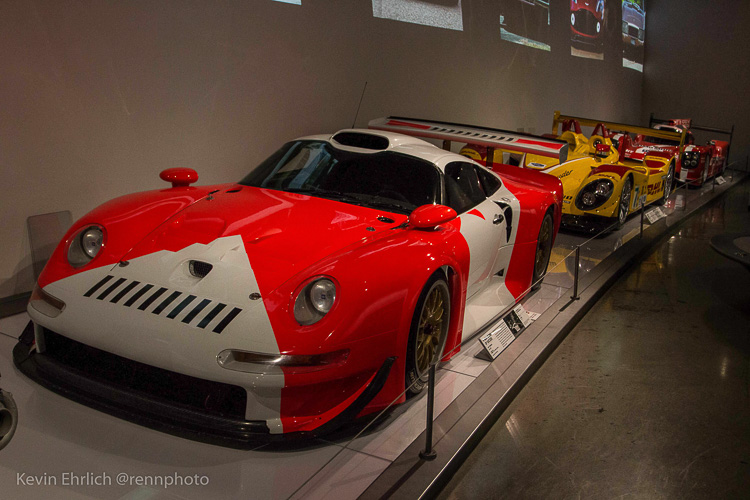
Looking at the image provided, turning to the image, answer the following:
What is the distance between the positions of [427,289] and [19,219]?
8.45 ft

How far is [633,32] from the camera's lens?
44.9 feet

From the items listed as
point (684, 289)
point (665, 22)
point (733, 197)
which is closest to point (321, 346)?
point (684, 289)

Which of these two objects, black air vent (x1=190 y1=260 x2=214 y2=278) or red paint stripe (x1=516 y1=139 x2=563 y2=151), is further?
red paint stripe (x1=516 y1=139 x2=563 y2=151)

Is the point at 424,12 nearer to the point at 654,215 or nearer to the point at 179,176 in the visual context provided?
the point at 654,215

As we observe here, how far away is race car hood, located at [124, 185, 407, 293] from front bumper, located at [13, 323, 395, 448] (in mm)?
405

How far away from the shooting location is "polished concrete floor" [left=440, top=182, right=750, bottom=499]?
228 centimetres

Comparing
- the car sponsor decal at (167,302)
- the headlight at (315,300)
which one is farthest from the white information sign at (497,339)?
the car sponsor decal at (167,302)

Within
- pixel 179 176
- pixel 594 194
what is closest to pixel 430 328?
pixel 179 176

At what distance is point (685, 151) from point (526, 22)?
3.08 metres

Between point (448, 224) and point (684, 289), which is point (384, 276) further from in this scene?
point (684, 289)

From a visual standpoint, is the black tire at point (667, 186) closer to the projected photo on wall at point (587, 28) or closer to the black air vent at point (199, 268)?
the projected photo on wall at point (587, 28)

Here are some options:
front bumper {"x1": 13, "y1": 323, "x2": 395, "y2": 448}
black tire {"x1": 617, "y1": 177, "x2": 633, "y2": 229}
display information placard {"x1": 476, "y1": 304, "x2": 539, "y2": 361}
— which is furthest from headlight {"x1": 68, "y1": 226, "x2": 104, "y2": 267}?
black tire {"x1": 617, "y1": 177, "x2": 633, "y2": 229}

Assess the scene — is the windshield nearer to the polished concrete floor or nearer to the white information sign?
the white information sign

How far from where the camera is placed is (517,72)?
9.08 metres
